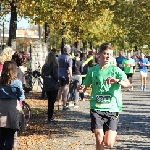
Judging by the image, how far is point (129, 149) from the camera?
30.4 feet

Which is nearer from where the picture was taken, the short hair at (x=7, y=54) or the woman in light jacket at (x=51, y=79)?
the short hair at (x=7, y=54)

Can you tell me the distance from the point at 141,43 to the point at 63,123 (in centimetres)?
4720

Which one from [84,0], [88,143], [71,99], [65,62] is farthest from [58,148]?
[84,0]

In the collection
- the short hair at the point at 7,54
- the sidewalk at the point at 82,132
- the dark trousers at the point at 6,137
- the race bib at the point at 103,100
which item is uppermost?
the short hair at the point at 7,54

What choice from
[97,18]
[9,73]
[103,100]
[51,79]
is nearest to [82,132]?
[51,79]

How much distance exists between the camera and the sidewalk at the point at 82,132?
9588 millimetres

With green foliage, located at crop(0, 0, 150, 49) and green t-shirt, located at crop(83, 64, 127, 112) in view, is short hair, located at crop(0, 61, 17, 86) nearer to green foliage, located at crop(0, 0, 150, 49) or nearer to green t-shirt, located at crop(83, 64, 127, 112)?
green t-shirt, located at crop(83, 64, 127, 112)

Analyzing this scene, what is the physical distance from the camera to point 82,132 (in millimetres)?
11156

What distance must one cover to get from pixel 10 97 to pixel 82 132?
409 centimetres

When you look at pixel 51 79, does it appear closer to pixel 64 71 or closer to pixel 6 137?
pixel 64 71

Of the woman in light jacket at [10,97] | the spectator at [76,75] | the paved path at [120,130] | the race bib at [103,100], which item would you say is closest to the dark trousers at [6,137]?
the woman in light jacket at [10,97]

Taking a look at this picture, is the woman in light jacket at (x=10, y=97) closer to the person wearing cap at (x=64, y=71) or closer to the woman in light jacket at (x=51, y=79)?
the woman in light jacket at (x=51, y=79)

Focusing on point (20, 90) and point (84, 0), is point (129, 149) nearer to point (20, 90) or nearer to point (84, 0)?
point (20, 90)

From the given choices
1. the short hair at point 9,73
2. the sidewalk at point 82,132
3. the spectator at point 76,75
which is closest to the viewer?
the short hair at point 9,73
